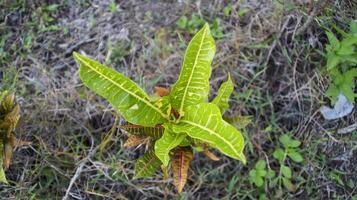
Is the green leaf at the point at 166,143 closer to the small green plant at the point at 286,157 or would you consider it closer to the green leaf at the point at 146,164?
the green leaf at the point at 146,164

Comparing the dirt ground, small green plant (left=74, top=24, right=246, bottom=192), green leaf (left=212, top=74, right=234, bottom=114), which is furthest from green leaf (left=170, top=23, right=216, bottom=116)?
the dirt ground

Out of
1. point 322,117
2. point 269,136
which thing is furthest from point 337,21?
point 269,136

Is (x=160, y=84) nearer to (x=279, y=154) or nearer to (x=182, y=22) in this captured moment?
(x=182, y=22)

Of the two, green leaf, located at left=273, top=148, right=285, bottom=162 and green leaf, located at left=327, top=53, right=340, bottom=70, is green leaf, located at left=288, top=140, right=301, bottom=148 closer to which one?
green leaf, located at left=273, top=148, right=285, bottom=162

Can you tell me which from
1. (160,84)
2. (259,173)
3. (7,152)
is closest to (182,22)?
(160,84)

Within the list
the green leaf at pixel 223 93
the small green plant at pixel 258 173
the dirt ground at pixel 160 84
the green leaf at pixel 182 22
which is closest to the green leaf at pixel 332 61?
the dirt ground at pixel 160 84

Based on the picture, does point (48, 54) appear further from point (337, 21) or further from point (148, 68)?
point (337, 21)
